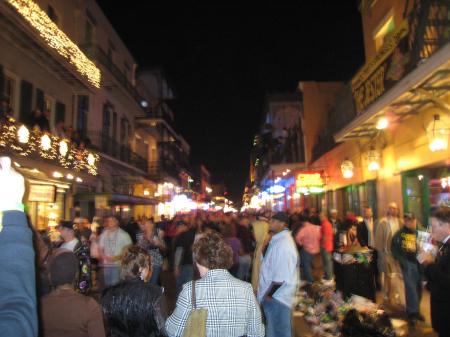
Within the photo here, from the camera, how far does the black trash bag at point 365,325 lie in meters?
5.83

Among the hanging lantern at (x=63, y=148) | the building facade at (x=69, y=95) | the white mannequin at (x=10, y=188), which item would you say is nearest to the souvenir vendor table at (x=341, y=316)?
the white mannequin at (x=10, y=188)

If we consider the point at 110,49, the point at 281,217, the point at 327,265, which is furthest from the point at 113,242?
the point at 110,49

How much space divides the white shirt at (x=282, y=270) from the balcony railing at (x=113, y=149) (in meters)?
17.5

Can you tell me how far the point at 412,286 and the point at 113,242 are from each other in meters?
5.54

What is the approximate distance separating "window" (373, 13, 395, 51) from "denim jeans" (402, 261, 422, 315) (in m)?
8.17

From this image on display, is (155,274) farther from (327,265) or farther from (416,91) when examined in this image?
(416,91)

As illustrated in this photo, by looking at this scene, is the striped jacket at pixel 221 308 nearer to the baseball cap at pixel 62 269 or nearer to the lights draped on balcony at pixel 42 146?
the baseball cap at pixel 62 269

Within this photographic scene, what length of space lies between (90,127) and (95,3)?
22.2ft

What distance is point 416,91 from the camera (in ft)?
27.2

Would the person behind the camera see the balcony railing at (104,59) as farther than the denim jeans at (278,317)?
Yes

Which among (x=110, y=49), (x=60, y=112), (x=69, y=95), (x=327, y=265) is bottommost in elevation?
(x=327, y=265)

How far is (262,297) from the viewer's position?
5359 mm

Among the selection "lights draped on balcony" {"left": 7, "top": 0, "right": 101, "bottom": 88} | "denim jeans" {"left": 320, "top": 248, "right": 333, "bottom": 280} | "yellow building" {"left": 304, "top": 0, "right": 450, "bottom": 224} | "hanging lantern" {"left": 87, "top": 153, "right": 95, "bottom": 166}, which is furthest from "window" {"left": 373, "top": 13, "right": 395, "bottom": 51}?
"hanging lantern" {"left": 87, "top": 153, "right": 95, "bottom": 166}

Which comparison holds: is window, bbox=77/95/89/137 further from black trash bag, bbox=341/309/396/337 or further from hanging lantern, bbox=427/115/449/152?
black trash bag, bbox=341/309/396/337
